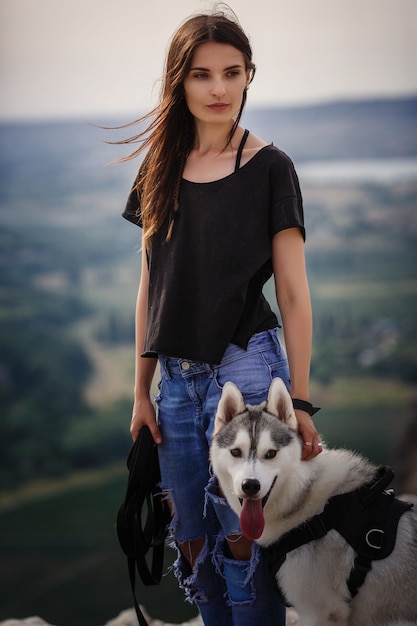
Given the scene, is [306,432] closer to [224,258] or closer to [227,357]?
[227,357]

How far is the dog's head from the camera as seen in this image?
1854 millimetres

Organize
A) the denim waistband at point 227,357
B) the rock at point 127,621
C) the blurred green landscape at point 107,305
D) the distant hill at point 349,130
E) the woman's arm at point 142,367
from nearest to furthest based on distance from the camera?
the denim waistband at point 227,357 → the woman's arm at point 142,367 → the rock at point 127,621 → the blurred green landscape at point 107,305 → the distant hill at point 349,130

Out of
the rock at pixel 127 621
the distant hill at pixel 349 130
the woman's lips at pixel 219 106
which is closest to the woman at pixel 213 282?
the woman's lips at pixel 219 106

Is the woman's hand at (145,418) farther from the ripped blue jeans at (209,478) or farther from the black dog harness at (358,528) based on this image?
the black dog harness at (358,528)

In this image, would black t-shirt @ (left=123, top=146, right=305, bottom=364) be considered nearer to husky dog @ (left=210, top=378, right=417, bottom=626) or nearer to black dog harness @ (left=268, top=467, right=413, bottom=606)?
husky dog @ (left=210, top=378, right=417, bottom=626)

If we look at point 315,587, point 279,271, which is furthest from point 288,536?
point 279,271

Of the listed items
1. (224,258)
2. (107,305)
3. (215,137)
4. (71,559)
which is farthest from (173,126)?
(71,559)

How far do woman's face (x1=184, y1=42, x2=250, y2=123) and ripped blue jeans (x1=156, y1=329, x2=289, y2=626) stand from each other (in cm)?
59

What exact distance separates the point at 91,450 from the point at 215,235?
3.68 metres

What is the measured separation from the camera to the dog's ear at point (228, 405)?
188 centimetres

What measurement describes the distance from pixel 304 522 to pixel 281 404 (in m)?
0.32

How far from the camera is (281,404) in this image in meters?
1.90

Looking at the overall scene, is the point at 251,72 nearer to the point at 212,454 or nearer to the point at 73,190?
the point at 212,454

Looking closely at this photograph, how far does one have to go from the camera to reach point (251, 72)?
6.86ft
